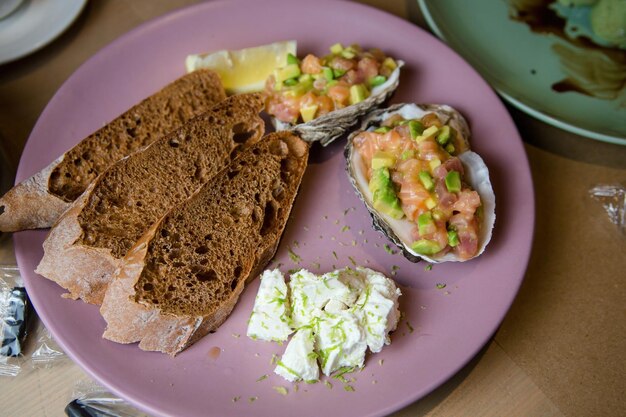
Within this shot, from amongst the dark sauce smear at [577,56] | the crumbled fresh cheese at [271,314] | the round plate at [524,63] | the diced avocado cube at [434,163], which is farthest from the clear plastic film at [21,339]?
the dark sauce smear at [577,56]

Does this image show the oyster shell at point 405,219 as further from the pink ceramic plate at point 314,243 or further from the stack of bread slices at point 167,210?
the stack of bread slices at point 167,210

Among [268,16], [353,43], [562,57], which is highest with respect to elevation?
[268,16]

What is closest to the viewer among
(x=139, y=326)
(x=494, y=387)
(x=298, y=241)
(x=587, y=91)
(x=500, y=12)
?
(x=139, y=326)

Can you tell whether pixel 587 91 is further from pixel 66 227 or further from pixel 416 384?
pixel 66 227

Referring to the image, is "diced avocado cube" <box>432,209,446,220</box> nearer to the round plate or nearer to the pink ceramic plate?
the pink ceramic plate

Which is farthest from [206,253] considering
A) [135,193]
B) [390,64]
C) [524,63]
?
[524,63]

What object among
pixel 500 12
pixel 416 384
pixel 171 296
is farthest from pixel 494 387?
pixel 500 12
